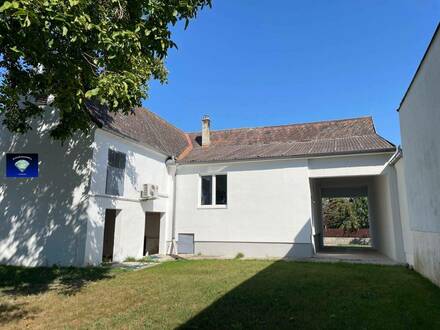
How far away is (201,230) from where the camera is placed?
15.8 m

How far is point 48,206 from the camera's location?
12234 mm

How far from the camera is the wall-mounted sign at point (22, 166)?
12834 mm

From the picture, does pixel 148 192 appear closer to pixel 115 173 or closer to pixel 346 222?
pixel 115 173

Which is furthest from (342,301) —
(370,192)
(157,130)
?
(370,192)

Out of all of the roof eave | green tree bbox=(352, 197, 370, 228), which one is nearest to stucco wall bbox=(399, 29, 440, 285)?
the roof eave

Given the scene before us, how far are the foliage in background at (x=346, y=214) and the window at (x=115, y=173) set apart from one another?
92.8 feet

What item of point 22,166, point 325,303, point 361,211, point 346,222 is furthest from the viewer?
point 361,211

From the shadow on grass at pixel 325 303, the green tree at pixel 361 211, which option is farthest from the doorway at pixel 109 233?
the green tree at pixel 361 211

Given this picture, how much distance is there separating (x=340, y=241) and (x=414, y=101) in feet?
83.3

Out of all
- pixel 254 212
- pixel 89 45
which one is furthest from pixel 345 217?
pixel 89 45

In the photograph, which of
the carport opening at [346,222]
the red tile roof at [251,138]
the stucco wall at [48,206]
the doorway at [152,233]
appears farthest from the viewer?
the carport opening at [346,222]

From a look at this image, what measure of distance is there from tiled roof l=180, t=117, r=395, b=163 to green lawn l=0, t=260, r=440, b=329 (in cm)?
562

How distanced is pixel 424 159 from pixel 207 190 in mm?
10397

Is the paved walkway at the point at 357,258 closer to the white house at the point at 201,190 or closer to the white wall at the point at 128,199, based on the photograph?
the white house at the point at 201,190
